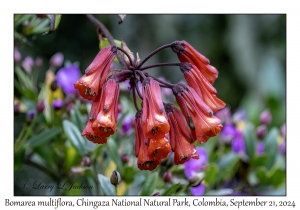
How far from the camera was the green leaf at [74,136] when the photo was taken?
124 centimetres

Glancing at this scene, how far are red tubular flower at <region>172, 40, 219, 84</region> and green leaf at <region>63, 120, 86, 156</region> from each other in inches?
16.0

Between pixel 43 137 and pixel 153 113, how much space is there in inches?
23.5

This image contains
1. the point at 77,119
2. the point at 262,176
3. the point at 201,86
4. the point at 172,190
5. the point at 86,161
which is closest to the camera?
the point at 201,86

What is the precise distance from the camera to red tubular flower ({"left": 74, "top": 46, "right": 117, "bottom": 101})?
2.98 feet

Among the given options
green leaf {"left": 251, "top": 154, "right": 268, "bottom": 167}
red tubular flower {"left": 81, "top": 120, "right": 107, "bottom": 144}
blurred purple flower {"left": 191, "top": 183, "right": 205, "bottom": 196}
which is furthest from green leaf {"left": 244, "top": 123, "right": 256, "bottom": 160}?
red tubular flower {"left": 81, "top": 120, "right": 107, "bottom": 144}

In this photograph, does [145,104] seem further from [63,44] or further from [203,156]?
[63,44]

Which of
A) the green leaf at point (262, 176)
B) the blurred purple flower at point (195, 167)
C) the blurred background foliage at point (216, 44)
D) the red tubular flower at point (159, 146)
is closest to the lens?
the red tubular flower at point (159, 146)

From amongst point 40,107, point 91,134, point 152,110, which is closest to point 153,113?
point 152,110

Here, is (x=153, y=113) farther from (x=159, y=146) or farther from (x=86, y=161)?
(x=86, y=161)

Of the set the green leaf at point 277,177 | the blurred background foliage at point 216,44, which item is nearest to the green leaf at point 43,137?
the green leaf at point 277,177

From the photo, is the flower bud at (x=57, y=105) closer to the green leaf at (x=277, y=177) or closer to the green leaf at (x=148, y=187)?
the green leaf at (x=148, y=187)

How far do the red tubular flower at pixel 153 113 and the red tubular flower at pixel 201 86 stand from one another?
0.10 m

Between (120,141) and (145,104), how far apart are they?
1.83 ft

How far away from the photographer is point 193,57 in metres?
1.02
